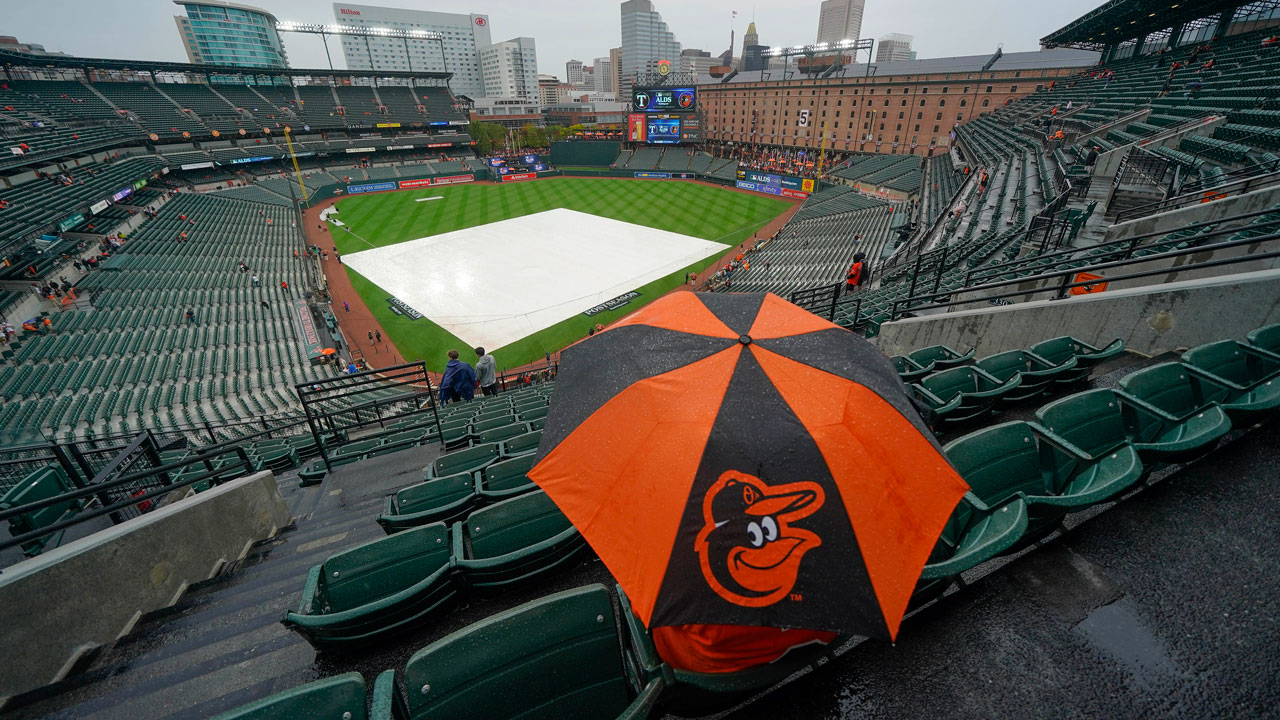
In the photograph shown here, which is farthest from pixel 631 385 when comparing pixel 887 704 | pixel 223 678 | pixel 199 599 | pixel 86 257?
pixel 86 257

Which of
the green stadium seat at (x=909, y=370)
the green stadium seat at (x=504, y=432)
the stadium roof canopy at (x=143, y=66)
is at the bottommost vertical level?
the green stadium seat at (x=504, y=432)

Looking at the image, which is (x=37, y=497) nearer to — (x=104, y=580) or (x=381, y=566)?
(x=104, y=580)

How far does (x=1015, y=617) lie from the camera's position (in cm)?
281

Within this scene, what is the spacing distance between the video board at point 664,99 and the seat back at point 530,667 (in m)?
63.3

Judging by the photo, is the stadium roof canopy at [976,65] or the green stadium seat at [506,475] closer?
the green stadium seat at [506,475]

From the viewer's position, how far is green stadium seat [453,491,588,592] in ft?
10.6

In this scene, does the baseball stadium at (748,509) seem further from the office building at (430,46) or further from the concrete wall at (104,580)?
the office building at (430,46)

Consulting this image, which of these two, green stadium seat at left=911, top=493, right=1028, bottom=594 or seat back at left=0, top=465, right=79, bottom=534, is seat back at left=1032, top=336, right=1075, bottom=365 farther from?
seat back at left=0, top=465, right=79, bottom=534

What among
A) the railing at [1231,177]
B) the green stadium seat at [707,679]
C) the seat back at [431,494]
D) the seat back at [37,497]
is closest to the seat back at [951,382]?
the green stadium seat at [707,679]

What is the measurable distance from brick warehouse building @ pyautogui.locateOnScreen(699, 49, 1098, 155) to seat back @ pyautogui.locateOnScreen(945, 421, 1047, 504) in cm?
6699

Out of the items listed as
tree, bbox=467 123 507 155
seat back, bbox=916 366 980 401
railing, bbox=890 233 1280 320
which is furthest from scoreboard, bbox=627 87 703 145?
seat back, bbox=916 366 980 401

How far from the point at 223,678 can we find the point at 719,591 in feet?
10.9

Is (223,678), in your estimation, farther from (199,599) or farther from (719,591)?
(719,591)

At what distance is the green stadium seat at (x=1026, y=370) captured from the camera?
5.11 meters
